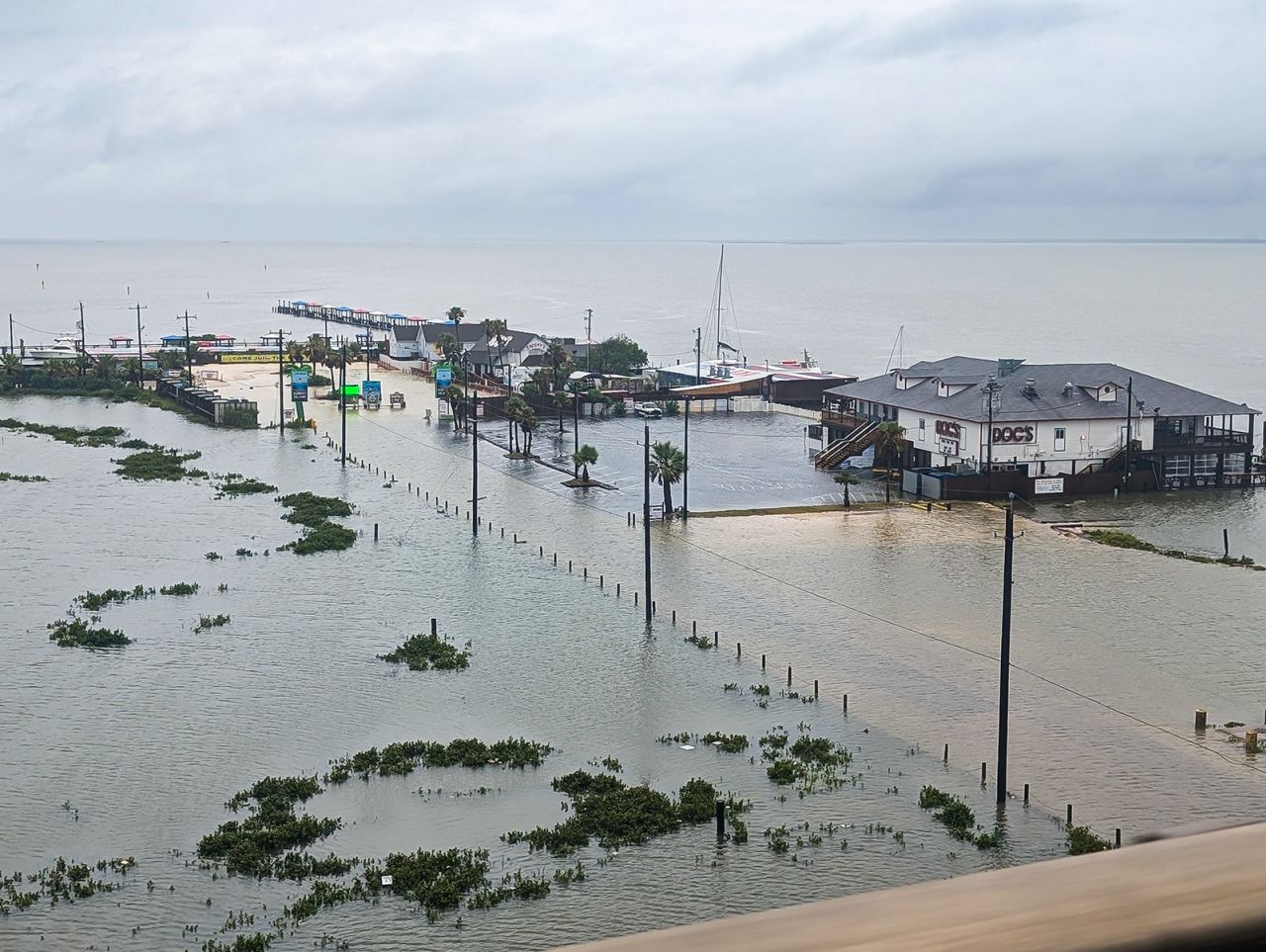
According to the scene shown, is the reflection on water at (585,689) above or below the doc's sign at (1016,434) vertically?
below

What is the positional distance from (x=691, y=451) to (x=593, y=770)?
3392cm

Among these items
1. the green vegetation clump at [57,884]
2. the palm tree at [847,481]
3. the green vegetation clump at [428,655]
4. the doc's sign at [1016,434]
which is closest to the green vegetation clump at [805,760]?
the green vegetation clump at [428,655]

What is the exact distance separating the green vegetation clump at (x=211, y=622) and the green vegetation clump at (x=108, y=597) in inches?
100

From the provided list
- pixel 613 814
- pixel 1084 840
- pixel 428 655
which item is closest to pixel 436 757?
pixel 613 814

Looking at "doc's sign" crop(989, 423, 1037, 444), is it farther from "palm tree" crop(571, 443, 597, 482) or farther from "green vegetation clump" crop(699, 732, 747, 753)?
"green vegetation clump" crop(699, 732, 747, 753)

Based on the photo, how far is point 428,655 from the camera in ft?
87.2

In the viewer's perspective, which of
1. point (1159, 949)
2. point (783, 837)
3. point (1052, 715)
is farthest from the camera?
point (1052, 715)

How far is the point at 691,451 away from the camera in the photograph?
177 ft

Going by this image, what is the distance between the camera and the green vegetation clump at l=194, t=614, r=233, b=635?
2855 cm

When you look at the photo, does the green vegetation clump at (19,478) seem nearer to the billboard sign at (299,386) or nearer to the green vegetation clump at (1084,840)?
the billboard sign at (299,386)

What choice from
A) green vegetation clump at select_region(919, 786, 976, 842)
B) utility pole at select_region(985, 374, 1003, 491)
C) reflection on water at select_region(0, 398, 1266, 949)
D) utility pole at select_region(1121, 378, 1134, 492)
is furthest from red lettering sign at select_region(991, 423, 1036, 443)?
green vegetation clump at select_region(919, 786, 976, 842)

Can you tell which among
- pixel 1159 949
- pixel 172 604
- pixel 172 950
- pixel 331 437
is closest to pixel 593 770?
pixel 172 950

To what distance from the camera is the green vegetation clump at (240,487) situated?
4506cm

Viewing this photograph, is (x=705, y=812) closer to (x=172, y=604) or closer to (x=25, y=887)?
(x=25, y=887)
